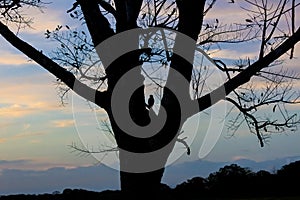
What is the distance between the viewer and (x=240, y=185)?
28.4ft

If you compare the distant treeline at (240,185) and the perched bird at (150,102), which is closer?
the perched bird at (150,102)

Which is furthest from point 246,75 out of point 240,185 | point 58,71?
point 240,185

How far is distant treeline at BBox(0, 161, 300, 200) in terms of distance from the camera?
856 cm

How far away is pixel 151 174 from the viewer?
5.50 metres

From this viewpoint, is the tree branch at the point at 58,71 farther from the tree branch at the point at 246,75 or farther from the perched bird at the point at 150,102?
the tree branch at the point at 246,75

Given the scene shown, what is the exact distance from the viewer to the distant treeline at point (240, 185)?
8562 mm

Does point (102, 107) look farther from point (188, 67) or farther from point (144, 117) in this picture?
point (188, 67)

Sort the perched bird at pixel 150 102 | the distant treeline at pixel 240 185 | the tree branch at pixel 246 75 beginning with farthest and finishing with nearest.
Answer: the distant treeline at pixel 240 185 < the perched bird at pixel 150 102 < the tree branch at pixel 246 75

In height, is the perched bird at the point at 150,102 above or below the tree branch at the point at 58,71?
below

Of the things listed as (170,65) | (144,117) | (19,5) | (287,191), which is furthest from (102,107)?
(287,191)

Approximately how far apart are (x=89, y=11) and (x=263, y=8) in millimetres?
1906

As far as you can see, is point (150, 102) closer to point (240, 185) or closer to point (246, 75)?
point (246, 75)

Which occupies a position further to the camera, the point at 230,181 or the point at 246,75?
the point at 230,181

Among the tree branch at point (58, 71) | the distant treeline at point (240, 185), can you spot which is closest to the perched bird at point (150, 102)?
the tree branch at point (58, 71)
